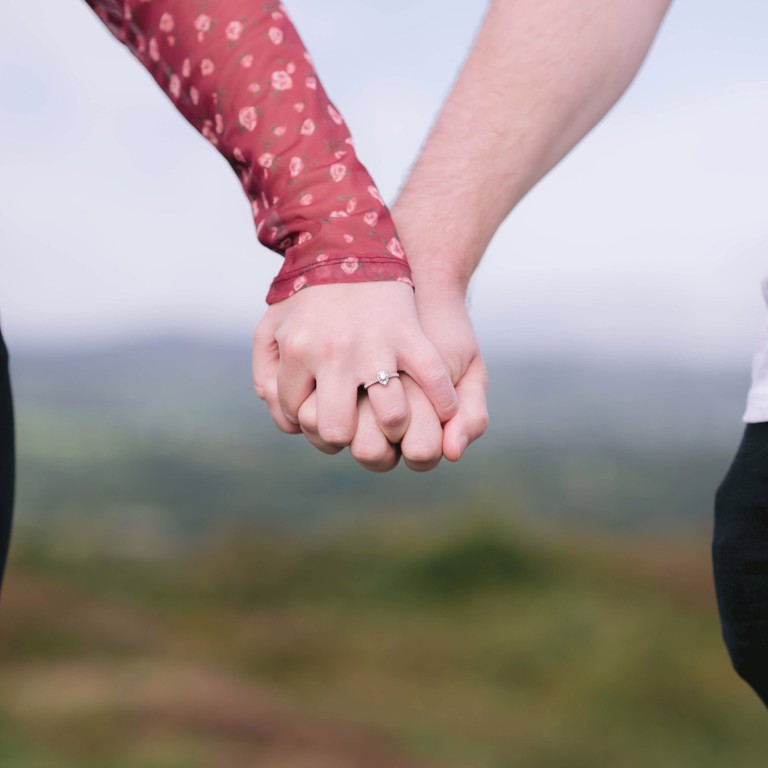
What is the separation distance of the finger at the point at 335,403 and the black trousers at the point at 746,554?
1.33 ft

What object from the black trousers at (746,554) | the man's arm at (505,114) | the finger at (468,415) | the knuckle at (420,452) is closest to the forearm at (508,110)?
the man's arm at (505,114)

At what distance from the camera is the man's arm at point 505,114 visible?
108 cm

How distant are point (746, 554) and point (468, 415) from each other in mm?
313

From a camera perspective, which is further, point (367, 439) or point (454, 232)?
point (454, 232)

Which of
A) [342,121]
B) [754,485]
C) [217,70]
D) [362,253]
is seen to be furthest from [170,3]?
[754,485]

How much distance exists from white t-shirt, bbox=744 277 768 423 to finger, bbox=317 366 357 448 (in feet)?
1.31

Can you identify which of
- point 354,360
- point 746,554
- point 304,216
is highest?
point 304,216

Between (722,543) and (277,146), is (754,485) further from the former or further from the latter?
(277,146)

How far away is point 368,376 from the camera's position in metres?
0.92

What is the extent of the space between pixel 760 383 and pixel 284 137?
53cm

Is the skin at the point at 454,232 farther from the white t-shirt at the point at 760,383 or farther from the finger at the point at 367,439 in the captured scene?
the white t-shirt at the point at 760,383

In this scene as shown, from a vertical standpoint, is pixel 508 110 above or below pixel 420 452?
above

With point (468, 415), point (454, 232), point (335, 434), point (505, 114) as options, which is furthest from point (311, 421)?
point (505, 114)

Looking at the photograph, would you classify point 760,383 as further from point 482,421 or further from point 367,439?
point 367,439
